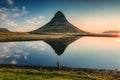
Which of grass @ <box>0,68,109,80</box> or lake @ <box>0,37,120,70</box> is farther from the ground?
lake @ <box>0,37,120,70</box>

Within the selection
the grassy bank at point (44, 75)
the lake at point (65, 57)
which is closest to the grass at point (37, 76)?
the grassy bank at point (44, 75)

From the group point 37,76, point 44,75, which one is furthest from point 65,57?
point 37,76

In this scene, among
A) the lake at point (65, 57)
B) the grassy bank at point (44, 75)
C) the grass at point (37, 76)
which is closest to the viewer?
the grass at point (37, 76)

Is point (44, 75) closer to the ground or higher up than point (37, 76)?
higher up

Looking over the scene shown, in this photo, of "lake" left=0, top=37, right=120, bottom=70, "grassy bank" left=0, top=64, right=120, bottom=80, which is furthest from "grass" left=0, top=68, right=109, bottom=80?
"lake" left=0, top=37, right=120, bottom=70

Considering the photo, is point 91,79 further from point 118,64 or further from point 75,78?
point 118,64

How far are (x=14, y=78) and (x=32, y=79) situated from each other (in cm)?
248

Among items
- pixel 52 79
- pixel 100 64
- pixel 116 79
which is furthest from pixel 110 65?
pixel 52 79

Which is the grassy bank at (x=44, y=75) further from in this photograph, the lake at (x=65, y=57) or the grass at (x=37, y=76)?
the lake at (x=65, y=57)

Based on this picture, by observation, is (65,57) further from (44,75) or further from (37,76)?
(37,76)

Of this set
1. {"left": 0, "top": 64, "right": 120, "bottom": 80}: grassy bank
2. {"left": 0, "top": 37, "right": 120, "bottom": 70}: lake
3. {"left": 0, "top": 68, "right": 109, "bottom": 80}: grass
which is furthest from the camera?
{"left": 0, "top": 37, "right": 120, "bottom": 70}: lake

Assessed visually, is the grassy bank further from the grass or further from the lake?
the lake

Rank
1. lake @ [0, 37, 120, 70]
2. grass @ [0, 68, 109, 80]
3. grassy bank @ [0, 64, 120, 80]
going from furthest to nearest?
lake @ [0, 37, 120, 70] < grassy bank @ [0, 64, 120, 80] < grass @ [0, 68, 109, 80]

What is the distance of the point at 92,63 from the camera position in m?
72.9
